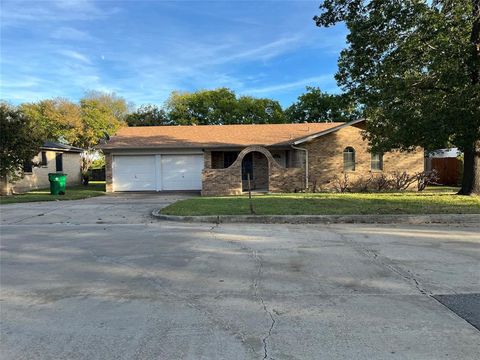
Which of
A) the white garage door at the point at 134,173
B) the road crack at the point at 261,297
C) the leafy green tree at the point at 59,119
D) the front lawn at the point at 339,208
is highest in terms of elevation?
the leafy green tree at the point at 59,119

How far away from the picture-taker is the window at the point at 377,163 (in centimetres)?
2197

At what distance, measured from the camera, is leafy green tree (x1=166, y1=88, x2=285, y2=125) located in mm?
42312

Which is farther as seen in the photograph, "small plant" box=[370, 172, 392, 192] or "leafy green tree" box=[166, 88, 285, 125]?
"leafy green tree" box=[166, 88, 285, 125]

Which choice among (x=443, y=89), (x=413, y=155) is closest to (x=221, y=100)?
(x=413, y=155)

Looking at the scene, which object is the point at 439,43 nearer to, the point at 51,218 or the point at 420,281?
the point at 420,281

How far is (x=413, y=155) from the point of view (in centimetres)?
2183

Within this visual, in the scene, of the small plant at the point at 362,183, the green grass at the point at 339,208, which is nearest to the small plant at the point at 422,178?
the small plant at the point at 362,183

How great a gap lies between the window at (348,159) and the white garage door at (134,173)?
1129cm

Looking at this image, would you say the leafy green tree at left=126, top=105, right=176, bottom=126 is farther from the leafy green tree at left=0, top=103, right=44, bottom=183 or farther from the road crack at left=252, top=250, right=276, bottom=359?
the road crack at left=252, top=250, right=276, bottom=359

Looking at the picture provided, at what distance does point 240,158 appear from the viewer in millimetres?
20266

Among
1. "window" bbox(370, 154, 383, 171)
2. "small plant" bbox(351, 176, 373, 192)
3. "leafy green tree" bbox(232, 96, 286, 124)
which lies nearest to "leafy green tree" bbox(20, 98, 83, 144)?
"leafy green tree" bbox(232, 96, 286, 124)

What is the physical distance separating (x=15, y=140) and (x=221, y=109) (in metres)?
26.1

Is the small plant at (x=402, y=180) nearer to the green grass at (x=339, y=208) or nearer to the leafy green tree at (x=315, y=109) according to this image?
the green grass at (x=339, y=208)

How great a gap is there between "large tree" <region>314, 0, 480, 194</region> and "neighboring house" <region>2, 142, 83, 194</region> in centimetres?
1881
